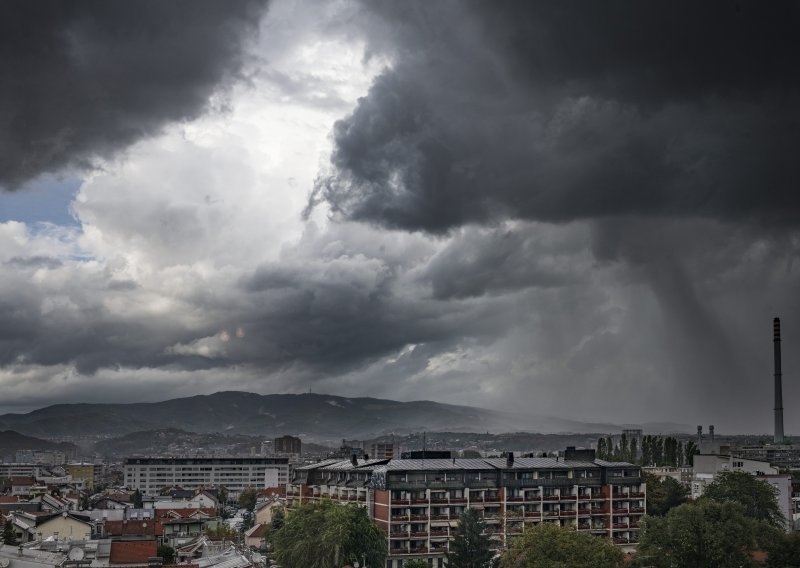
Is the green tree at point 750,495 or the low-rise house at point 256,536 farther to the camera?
the low-rise house at point 256,536

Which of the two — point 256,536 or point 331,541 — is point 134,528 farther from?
point 331,541

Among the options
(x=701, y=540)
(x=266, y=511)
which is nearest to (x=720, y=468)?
(x=266, y=511)

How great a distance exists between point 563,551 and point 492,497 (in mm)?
44183

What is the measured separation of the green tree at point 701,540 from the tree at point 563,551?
12.0 feet

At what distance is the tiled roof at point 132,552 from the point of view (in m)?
87.8

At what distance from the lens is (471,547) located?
329 ft

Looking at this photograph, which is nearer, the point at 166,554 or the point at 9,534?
the point at 166,554

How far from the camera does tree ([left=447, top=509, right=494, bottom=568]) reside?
99656mm

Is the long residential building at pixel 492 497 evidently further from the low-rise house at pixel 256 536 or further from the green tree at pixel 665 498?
the green tree at pixel 665 498


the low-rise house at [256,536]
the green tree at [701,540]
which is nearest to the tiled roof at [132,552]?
the green tree at [701,540]

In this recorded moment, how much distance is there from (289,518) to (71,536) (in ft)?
127

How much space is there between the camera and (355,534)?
97.9 m

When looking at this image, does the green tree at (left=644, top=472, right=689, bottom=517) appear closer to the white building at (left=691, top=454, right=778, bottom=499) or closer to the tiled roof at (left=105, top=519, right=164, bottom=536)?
the white building at (left=691, top=454, right=778, bottom=499)

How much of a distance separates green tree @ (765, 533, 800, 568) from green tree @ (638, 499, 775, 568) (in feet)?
6.13
